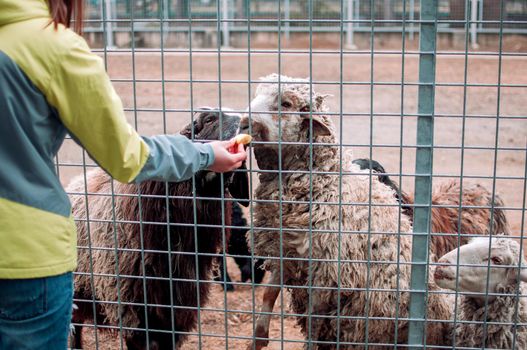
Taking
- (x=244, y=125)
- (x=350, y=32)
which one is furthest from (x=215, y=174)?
(x=350, y=32)

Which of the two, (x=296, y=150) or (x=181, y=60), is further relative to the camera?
(x=181, y=60)

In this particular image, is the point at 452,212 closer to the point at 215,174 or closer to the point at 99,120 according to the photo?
the point at 215,174

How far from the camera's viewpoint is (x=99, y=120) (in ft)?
7.36

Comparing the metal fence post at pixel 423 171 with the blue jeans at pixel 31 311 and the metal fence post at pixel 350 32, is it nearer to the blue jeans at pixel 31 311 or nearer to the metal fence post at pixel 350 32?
the blue jeans at pixel 31 311

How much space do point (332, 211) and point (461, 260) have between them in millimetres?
855

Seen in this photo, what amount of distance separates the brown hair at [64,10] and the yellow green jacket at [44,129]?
26 millimetres

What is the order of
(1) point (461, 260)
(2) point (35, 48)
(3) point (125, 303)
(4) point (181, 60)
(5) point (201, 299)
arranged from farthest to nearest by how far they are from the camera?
(4) point (181, 60)
(5) point (201, 299)
(1) point (461, 260)
(3) point (125, 303)
(2) point (35, 48)

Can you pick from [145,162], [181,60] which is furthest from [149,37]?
[145,162]

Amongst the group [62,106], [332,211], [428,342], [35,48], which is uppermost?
[35,48]

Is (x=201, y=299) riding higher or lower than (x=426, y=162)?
lower

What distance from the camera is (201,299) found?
448 centimetres

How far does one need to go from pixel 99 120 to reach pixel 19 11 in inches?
15.8

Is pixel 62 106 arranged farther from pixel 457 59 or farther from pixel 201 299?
pixel 457 59

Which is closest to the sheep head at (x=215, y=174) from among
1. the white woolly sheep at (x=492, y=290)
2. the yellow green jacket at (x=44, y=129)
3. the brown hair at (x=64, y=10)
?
the white woolly sheep at (x=492, y=290)
